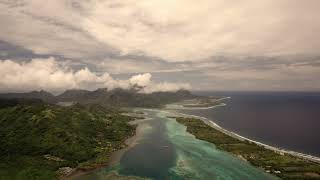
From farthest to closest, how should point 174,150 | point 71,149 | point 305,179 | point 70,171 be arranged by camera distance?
point 174,150 → point 71,149 → point 70,171 → point 305,179

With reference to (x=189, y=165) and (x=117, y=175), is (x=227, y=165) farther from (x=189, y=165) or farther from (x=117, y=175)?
(x=117, y=175)

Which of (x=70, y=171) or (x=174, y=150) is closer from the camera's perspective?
(x=70, y=171)

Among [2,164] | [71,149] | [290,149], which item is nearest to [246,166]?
[290,149]

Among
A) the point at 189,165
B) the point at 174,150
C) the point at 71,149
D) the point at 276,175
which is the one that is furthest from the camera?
the point at 174,150

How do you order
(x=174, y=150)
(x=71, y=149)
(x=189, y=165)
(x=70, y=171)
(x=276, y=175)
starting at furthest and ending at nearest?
(x=174, y=150), (x=71, y=149), (x=189, y=165), (x=70, y=171), (x=276, y=175)

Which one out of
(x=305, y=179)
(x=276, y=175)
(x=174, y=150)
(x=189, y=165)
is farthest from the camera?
(x=174, y=150)

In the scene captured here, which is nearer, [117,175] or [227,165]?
[117,175]

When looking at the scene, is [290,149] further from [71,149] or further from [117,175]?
[71,149]

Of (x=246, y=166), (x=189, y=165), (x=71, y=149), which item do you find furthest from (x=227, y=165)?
(x=71, y=149)

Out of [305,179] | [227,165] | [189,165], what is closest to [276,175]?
[305,179]
